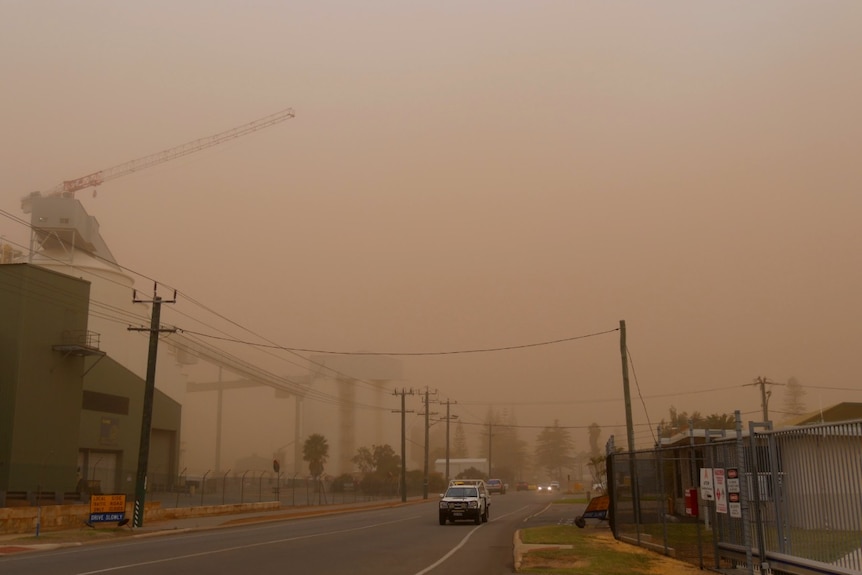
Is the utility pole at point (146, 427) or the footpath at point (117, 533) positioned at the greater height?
the utility pole at point (146, 427)

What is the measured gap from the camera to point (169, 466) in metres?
85.8

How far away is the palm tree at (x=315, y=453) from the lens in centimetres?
12031

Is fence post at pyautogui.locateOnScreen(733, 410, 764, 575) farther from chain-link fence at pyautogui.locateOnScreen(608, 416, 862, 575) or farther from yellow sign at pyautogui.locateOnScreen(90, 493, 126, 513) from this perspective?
yellow sign at pyautogui.locateOnScreen(90, 493, 126, 513)

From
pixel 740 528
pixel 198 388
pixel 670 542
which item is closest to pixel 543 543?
pixel 670 542

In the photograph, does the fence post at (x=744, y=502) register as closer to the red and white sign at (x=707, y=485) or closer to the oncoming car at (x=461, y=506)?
the red and white sign at (x=707, y=485)

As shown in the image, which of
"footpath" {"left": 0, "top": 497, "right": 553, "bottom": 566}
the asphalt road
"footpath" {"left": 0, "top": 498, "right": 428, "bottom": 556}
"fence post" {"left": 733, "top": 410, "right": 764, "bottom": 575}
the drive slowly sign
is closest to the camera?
"fence post" {"left": 733, "top": 410, "right": 764, "bottom": 575}

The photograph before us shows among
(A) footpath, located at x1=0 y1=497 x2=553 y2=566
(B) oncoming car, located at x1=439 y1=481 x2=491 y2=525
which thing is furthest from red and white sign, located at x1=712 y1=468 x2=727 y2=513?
(B) oncoming car, located at x1=439 y1=481 x2=491 y2=525

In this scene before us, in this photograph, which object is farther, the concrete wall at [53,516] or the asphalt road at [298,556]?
the concrete wall at [53,516]

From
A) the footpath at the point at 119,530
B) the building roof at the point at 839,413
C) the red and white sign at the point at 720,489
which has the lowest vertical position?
the footpath at the point at 119,530

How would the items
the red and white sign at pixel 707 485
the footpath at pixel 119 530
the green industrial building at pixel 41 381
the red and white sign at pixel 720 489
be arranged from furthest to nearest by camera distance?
the green industrial building at pixel 41 381 → the footpath at pixel 119 530 → the red and white sign at pixel 707 485 → the red and white sign at pixel 720 489

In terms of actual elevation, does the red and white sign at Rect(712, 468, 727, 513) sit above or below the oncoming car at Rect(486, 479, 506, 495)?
above

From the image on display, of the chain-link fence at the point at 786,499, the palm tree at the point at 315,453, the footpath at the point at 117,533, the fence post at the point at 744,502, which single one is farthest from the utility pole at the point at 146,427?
the palm tree at the point at 315,453

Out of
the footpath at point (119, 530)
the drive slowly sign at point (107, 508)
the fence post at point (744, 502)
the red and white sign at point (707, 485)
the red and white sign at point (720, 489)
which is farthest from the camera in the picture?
the drive slowly sign at point (107, 508)

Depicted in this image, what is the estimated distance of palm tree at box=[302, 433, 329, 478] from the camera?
395ft
